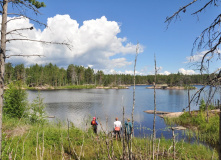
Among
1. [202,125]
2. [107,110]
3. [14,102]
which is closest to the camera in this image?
[14,102]

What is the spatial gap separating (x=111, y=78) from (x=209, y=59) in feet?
448

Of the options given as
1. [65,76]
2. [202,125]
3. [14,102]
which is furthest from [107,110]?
[65,76]

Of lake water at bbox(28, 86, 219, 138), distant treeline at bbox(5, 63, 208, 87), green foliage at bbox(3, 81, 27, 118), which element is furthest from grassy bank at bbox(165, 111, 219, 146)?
distant treeline at bbox(5, 63, 208, 87)

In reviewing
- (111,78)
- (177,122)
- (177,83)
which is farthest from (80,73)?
(177,122)

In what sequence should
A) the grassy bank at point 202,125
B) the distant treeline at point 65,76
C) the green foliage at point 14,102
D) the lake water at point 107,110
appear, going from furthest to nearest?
the distant treeline at point 65,76, the lake water at point 107,110, the green foliage at point 14,102, the grassy bank at point 202,125

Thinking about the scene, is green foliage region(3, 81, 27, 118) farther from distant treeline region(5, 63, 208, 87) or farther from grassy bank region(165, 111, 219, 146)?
distant treeline region(5, 63, 208, 87)

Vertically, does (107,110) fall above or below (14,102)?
below

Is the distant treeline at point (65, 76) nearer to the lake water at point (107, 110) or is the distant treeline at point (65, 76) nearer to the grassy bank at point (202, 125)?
the lake water at point (107, 110)

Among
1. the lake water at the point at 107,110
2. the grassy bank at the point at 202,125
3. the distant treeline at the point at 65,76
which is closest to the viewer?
the grassy bank at the point at 202,125

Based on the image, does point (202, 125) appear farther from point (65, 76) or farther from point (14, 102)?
point (65, 76)

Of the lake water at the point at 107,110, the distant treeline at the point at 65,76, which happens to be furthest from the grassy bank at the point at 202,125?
the distant treeline at the point at 65,76

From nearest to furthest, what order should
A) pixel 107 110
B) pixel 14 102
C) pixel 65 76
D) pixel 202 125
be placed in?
1. pixel 14 102
2. pixel 202 125
3. pixel 107 110
4. pixel 65 76

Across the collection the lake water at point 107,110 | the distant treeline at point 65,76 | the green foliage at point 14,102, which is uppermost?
the distant treeline at point 65,76

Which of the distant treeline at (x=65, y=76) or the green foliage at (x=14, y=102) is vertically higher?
the distant treeline at (x=65, y=76)
